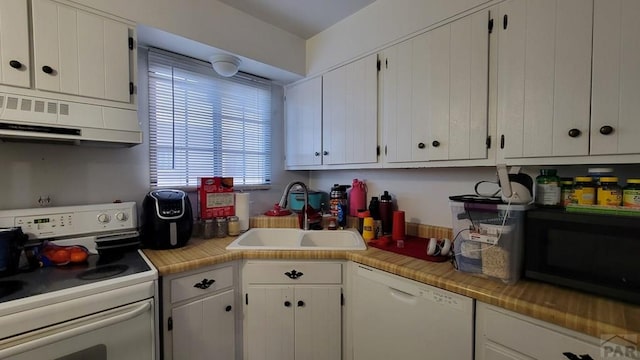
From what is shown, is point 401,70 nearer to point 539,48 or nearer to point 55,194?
point 539,48

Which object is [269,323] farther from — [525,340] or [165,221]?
[525,340]

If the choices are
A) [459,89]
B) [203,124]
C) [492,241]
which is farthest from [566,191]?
[203,124]

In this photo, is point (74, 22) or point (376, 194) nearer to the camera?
point (74, 22)

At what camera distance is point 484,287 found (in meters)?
1.04

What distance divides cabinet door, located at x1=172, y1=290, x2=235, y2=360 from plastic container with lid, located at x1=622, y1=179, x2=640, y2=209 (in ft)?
5.80

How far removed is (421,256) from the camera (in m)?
1.39

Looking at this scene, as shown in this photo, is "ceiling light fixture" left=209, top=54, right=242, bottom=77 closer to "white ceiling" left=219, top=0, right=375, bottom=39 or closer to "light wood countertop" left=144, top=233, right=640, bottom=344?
"white ceiling" left=219, top=0, right=375, bottom=39

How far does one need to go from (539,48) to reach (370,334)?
5.07ft

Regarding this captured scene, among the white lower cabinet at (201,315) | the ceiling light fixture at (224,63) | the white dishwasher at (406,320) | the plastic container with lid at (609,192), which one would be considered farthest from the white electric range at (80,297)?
the plastic container with lid at (609,192)

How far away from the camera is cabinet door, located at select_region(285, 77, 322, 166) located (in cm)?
219

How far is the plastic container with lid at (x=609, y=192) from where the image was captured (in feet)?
3.24

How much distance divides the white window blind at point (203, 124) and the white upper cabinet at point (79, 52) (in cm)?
37

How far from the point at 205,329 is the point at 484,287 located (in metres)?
1.35

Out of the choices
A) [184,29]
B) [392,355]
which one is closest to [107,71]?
[184,29]
